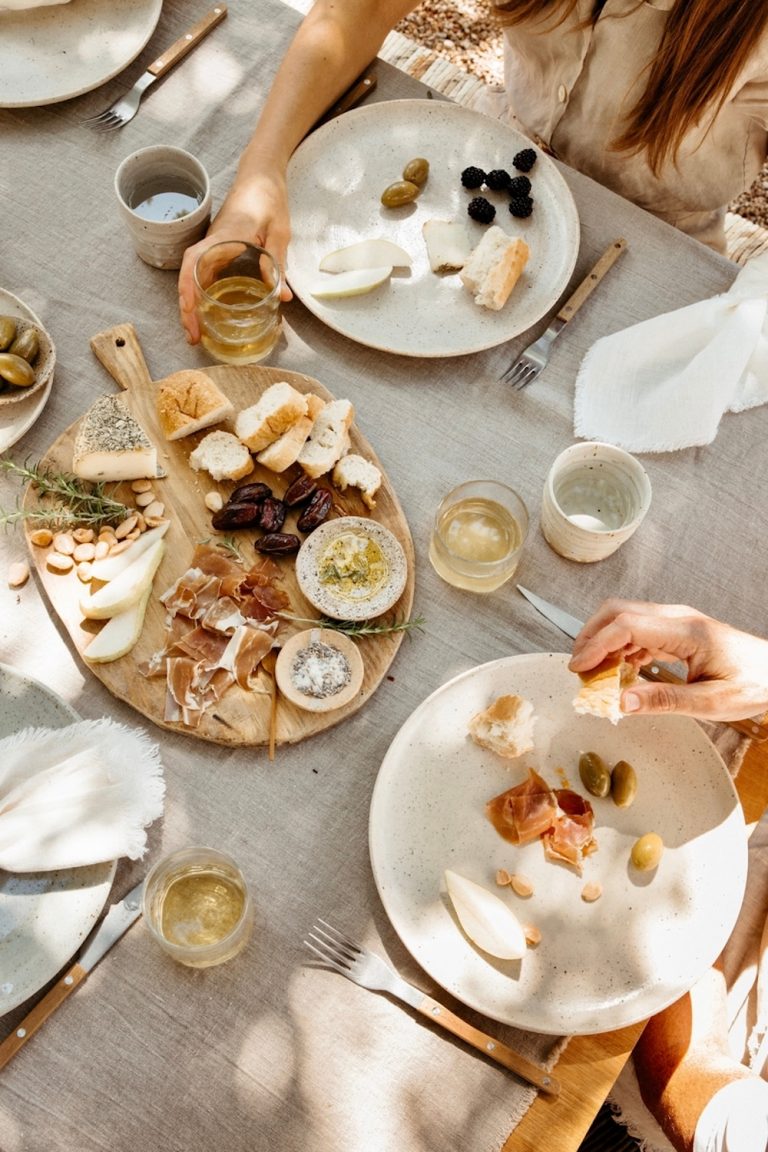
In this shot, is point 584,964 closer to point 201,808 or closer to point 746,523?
point 201,808

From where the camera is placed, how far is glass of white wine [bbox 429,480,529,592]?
1.45 metres

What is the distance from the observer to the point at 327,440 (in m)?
1.53

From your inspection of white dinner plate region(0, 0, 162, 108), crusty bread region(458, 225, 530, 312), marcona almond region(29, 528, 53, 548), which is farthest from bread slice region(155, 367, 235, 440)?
Result: white dinner plate region(0, 0, 162, 108)

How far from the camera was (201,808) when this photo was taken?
1.34 metres

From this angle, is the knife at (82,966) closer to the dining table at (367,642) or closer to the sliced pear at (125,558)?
the dining table at (367,642)

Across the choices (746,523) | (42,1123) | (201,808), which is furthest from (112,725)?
(746,523)

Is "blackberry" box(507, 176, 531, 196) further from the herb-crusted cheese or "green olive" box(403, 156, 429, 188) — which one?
the herb-crusted cheese

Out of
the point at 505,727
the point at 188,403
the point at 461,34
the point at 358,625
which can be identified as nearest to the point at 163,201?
the point at 188,403

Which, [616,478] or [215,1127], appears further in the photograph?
[616,478]

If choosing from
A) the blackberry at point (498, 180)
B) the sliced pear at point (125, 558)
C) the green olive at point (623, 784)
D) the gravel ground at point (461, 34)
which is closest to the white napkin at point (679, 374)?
the blackberry at point (498, 180)

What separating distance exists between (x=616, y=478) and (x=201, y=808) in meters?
0.80

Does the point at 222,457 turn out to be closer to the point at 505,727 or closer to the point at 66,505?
the point at 66,505

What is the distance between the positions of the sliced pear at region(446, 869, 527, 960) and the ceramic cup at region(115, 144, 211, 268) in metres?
1.15

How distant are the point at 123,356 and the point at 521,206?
0.76 meters
